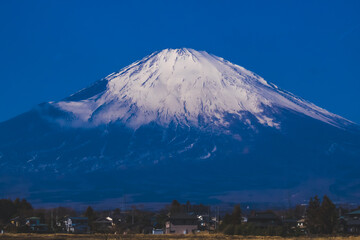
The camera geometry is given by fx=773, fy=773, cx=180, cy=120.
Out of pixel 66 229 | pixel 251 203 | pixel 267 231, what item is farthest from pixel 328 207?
pixel 251 203

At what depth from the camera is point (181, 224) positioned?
363 feet

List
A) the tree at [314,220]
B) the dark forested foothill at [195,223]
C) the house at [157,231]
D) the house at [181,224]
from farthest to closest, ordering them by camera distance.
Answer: the house at [181,224]
the house at [157,231]
the tree at [314,220]
the dark forested foothill at [195,223]

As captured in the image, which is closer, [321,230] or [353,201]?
[321,230]

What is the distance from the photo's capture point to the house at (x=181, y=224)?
110 metres

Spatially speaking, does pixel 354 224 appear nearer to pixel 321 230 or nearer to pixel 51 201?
pixel 321 230

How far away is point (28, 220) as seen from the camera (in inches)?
4574

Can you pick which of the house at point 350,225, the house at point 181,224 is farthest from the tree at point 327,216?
the house at point 181,224

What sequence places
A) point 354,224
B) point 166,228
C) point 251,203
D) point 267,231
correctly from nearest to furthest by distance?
point 267,231 < point 354,224 < point 166,228 < point 251,203

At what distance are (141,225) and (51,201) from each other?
294 feet

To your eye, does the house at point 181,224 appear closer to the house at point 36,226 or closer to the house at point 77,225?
the house at point 77,225

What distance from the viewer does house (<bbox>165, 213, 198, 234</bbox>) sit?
110 m

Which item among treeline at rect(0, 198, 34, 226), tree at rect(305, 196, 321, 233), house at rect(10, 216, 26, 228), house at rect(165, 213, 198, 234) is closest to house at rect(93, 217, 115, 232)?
house at rect(165, 213, 198, 234)

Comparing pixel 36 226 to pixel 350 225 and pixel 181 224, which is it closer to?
pixel 181 224

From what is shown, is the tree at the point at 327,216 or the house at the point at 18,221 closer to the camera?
the tree at the point at 327,216
